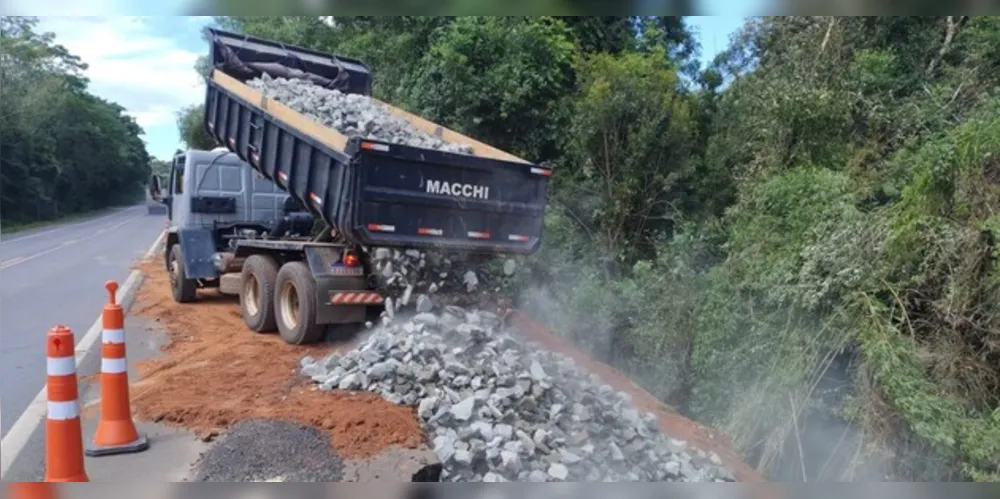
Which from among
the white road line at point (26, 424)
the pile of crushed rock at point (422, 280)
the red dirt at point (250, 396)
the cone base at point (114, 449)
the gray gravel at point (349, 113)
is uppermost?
the gray gravel at point (349, 113)

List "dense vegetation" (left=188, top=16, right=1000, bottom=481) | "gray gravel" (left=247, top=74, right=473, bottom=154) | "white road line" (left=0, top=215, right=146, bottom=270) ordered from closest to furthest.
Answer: "dense vegetation" (left=188, top=16, right=1000, bottom=481) < "gray gravel" (left=247, top=74, right=473, bottom=154) < "white road line" (left=0, top=215, right=146, bottom=270)

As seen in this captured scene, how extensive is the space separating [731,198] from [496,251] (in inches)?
200

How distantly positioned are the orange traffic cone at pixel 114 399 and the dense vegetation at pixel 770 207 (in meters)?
2.25

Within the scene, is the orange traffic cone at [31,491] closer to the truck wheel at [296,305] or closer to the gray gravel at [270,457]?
the gray gravel at [270,457]

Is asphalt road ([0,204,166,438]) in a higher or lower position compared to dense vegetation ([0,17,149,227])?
lower

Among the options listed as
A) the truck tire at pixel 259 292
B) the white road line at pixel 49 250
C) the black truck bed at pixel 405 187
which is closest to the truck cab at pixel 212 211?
the truck tire at pixel 259 292

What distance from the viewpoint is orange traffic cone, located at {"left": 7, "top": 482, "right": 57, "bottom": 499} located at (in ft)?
10.7

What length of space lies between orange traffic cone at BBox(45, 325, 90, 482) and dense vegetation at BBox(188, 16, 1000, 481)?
2.63 meters

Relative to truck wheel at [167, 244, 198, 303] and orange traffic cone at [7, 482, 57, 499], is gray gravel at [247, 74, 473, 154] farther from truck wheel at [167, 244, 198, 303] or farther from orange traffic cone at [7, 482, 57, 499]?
orange traffic cone at [7, 482, 57, 499]

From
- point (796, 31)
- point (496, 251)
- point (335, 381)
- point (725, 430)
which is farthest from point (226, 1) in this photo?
point (796, 31)

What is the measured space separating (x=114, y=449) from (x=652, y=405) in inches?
177

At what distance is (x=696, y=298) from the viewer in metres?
7.90

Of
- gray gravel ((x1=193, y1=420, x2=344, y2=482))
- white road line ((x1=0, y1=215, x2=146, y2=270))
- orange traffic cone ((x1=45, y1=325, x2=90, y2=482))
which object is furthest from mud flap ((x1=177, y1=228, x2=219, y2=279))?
orange traffic cone ((x1=45, y1=325, x2=90, y2=482))

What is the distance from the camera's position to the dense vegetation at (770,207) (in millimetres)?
5273
